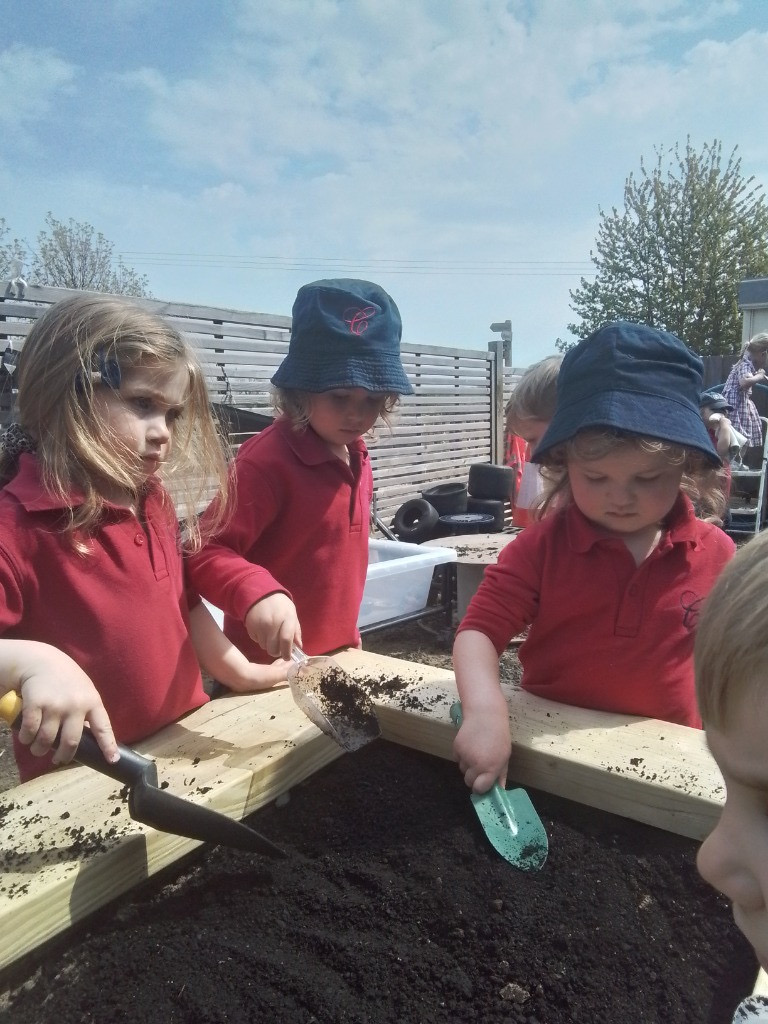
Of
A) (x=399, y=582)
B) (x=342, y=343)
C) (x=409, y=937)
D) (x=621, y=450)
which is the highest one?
(x=342, y=343)

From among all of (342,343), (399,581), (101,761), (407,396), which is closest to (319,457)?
(342,343)

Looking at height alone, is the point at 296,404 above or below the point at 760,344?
below

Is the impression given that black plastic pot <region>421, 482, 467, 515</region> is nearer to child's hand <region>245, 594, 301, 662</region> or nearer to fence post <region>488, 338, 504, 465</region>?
fence post <region>488, 338, 504, 465</region>

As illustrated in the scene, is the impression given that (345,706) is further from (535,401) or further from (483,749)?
(535,401)

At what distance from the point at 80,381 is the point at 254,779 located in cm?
76

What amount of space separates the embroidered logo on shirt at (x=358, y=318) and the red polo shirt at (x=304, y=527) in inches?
11.9

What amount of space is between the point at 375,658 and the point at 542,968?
0.87m

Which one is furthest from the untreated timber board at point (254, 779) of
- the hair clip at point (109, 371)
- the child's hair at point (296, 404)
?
the child's hair at point (296, 404)

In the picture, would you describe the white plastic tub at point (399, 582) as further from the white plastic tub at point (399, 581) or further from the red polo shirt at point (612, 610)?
the red polo shirt at point (612, 610)

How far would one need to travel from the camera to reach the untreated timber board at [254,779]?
0.82 metres

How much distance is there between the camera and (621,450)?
130 centimetres

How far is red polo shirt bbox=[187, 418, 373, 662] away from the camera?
1.77 meters

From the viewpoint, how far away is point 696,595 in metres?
1.40

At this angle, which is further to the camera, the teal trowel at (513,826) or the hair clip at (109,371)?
the hair clip at (109,371)
